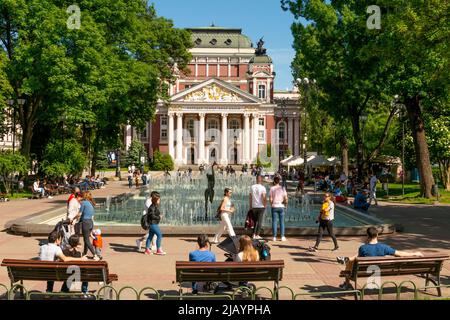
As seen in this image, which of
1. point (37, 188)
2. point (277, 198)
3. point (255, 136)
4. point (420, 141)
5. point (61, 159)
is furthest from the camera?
point (255, 136)

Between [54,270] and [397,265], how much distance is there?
5526 millimetres

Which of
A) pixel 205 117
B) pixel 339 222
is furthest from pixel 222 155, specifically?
pixel 339 222

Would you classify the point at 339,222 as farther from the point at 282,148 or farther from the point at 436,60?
the point at 282,148

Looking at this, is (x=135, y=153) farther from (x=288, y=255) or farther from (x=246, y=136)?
(x=288, y=255)

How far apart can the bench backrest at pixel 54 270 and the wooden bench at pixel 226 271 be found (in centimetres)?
121

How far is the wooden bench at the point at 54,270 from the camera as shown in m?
8.59

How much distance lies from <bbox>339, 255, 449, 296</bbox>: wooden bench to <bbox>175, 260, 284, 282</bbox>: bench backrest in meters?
1.29

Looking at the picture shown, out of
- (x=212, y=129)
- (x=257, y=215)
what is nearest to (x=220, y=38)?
(x=212, y=129)

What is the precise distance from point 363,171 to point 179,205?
15.5m

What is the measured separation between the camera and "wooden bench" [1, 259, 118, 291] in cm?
859

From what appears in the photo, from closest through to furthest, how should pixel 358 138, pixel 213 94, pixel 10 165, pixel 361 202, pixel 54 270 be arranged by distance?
pixel 54 270
pixel 361 202
pixel 10 165
pixel 358 138
pixel 213 94

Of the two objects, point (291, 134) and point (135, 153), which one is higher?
point (291, 134)

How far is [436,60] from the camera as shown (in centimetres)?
2383

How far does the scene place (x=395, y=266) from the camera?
30.0 feet
